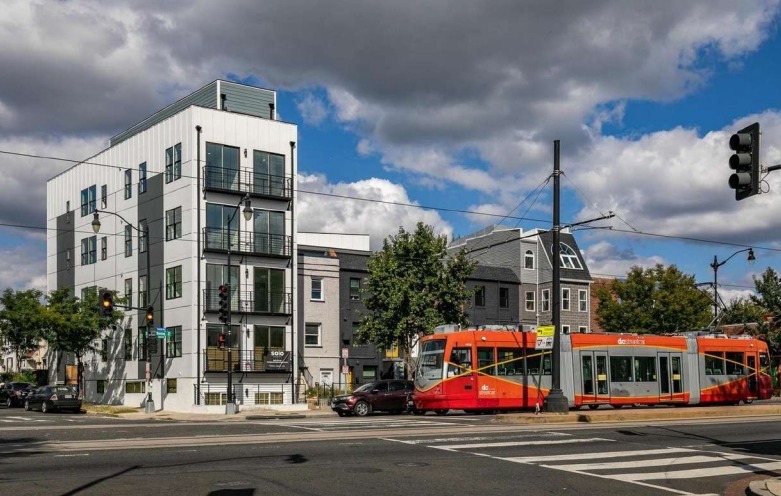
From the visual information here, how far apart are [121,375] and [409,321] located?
58.9 ft

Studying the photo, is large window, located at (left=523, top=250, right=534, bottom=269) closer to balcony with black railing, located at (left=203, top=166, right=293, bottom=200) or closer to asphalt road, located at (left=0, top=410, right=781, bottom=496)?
balcony with black railing, located at (left=203, top=166, right=293, bottom=200)

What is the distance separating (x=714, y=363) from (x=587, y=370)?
791 cm

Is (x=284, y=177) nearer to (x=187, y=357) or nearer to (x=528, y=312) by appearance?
(x=187, y=357)

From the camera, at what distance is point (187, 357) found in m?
45.0

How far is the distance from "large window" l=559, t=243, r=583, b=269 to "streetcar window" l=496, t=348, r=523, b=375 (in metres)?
33.5

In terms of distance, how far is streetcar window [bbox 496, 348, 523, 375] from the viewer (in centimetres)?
3350

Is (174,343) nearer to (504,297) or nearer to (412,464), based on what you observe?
(504,297)

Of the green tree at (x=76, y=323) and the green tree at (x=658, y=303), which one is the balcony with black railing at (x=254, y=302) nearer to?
the green tree at (x=76, y=323)

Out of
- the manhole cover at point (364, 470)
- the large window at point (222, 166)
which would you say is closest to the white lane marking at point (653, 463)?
the manhole cover at point (364, 470)

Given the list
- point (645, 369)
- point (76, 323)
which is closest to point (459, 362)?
point (645, 369)

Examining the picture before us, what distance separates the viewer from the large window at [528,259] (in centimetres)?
6558

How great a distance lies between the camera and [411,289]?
157 feet

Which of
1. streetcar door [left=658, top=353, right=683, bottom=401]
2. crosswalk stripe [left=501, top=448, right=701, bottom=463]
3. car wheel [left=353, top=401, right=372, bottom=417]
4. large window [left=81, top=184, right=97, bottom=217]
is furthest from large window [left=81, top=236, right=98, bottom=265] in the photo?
crosswalk stripe [left=501, top=448, right=701, bottom=463]

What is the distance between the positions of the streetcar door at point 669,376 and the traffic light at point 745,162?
83.6 ft
